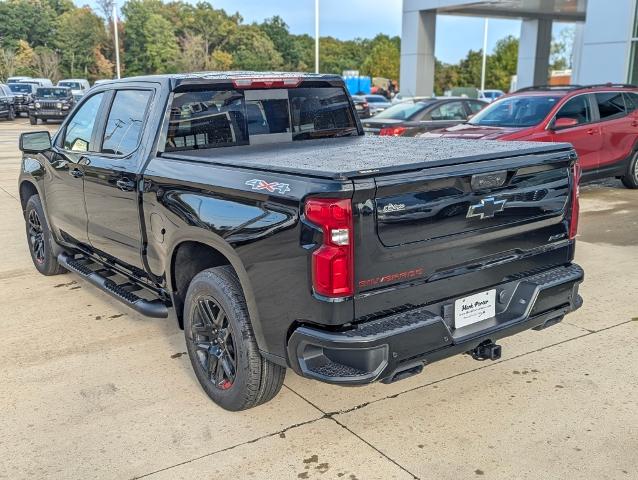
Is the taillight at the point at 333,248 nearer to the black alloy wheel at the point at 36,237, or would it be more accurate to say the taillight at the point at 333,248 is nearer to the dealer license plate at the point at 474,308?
the dealer license plate at the point at 474,308

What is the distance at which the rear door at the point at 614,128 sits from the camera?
10.5 meters

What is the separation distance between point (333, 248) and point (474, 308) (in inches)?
37.8

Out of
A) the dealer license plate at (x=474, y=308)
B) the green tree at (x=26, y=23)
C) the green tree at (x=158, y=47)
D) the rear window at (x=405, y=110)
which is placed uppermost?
the green tree at (x=26, y=23)

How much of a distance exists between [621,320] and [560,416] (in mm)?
1794

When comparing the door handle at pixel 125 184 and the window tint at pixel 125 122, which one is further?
the window tint at pixel 125 122

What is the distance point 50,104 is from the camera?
28.9m

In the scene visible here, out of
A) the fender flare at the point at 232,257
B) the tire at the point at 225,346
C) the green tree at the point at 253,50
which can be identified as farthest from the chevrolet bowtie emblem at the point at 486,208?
the green tree at the point at 253,50

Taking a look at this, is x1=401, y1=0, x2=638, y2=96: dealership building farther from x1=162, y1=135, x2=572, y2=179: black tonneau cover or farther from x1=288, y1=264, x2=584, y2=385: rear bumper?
x1=288, y1=264, x2=584, y2=385: rear bumper

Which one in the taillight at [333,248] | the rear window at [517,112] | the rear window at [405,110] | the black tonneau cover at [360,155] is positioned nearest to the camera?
the taillight at [333,248]

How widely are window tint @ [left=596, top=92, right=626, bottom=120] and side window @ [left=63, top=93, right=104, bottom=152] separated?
839 centimetres

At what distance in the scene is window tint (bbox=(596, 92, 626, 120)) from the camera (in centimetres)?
1061

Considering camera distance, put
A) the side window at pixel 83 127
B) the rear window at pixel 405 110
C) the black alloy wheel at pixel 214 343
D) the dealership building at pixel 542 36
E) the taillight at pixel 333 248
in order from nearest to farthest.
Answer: the taillight at pixel 333 248 < the black alloy wheel at pixel 214 343 < the side window at pixel 83 127 < the rear window at pixel 405 110 < the dealership building at pixel 542 36

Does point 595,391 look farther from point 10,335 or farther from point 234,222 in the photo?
point 10,335

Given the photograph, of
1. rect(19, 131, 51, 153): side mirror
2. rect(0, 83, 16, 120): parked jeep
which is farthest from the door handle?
rect(0, 83, 16, 120): parked jeep
